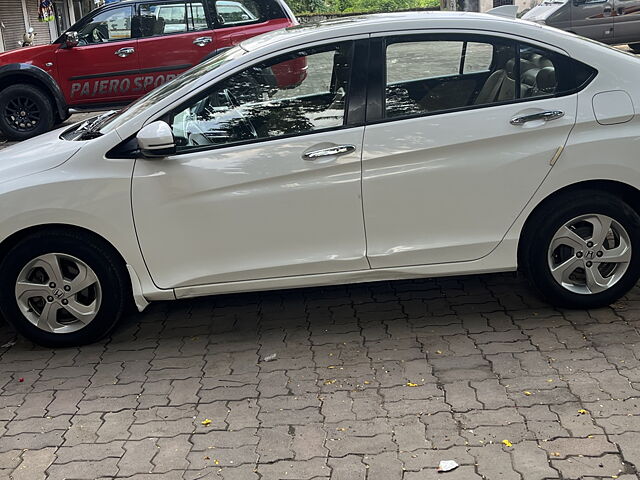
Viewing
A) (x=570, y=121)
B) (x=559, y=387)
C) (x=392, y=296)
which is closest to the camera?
(x=559, y=387)

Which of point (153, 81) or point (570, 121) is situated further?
point (153, 81)

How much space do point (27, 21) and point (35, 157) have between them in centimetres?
1572

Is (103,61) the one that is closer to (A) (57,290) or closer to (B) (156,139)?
(A) (57,290)

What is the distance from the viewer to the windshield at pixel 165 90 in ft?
14.5

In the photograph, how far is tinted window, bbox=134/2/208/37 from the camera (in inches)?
435

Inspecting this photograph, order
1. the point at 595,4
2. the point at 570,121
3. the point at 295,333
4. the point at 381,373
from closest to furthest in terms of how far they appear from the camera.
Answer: the point at 381,373 → the point at 570,121 → the point at 295,333 → the point at 595,4

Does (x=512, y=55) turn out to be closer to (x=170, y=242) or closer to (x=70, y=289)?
(x=170, y=242)

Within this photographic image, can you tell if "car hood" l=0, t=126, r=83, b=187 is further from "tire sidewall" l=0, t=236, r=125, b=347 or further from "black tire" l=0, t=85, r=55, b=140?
"black tire" l=0, t=85, r=55, b=140

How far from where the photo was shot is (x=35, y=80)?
1092 centimetres

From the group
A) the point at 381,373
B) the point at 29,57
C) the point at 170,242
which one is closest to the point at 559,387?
the point at 381,373

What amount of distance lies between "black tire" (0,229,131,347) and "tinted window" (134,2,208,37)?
7481 millimetres

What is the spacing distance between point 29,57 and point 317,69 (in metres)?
7.95

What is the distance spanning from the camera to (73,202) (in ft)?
13.7

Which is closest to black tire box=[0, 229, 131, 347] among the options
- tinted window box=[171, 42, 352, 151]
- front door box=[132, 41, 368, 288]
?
front door box=[132, 41, 368, 288]
